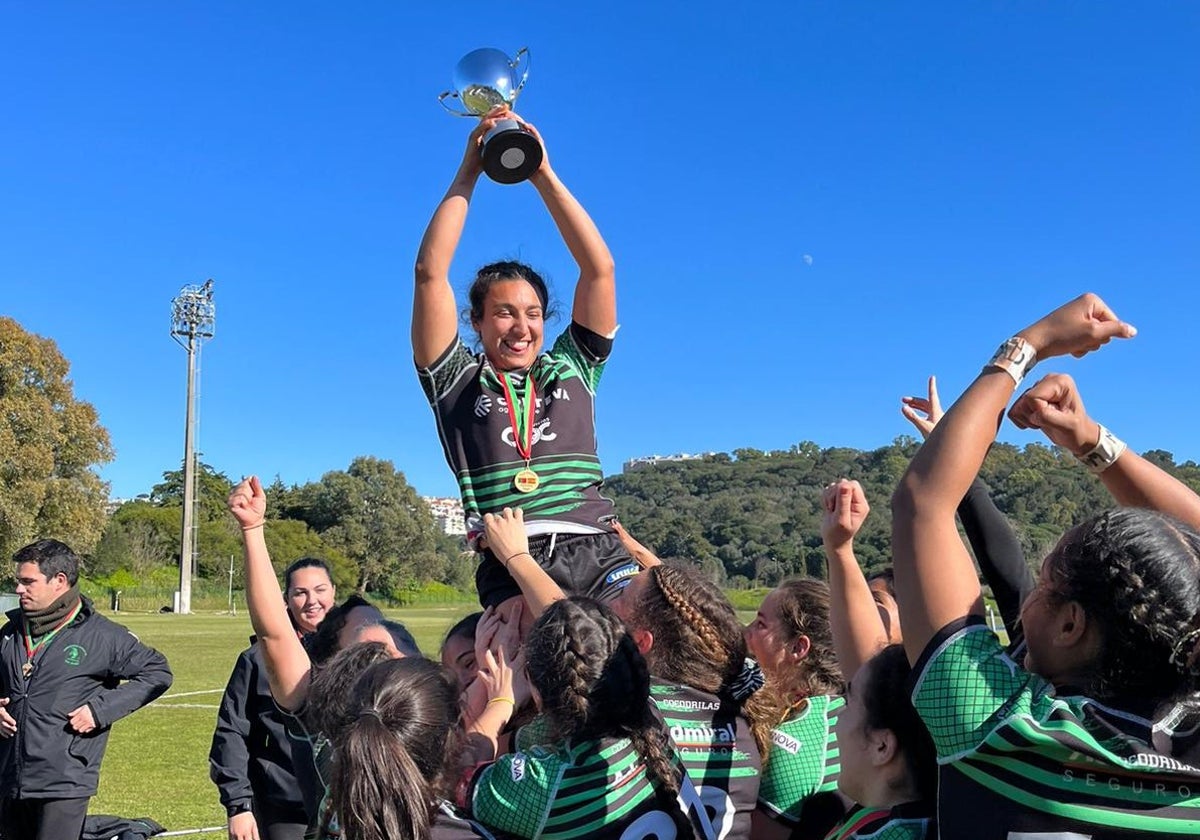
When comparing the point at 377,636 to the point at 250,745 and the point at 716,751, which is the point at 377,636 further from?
the point at 250,745

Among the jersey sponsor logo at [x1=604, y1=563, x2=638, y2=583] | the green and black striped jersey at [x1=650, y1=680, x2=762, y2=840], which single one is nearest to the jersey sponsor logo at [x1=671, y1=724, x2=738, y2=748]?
the green and black striped jersey at [x1=650, y1=680, x2=762, y2=840]

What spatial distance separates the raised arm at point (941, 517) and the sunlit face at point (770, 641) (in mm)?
1694

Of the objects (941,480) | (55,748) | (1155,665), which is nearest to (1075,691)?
(1155,665)

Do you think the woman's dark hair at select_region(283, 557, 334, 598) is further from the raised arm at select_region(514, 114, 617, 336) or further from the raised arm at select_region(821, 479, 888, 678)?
the raised arm at select_region(821, 479, 888, 678)

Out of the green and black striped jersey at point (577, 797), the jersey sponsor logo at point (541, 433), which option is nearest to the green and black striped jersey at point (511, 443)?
the jersey sponsor logo at point (541, 433)

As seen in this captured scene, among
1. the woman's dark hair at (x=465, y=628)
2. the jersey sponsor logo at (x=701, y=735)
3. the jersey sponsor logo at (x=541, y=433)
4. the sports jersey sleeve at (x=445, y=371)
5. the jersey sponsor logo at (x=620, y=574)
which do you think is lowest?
the jersey sponsor logo at (x=701, y=735)

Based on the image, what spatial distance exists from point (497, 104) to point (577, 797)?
224cm

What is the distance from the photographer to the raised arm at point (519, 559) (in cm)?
333

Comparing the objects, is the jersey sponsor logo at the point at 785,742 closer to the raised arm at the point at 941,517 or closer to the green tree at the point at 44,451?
the raised arm at the point at 941,517

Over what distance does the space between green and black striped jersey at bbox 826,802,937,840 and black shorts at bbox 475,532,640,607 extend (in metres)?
1.29

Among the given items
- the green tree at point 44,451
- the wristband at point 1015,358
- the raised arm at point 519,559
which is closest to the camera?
the wristband at point 1015,358

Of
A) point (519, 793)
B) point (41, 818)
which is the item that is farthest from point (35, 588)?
point (519, 793)

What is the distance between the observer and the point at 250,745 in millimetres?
6555

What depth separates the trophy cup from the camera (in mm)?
3530
